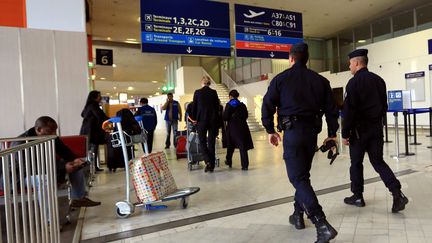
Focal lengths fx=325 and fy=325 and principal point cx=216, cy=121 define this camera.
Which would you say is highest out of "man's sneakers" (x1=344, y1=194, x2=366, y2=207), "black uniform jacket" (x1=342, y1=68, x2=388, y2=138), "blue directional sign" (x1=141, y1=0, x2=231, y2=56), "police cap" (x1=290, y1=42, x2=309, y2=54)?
"blue directional sign" (x1=141, y1=0, x2=231, y2=56)

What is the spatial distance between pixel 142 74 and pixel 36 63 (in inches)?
877

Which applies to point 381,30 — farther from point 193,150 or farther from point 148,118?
point 193,150

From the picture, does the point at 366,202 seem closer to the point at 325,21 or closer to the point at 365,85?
the point at 365,85

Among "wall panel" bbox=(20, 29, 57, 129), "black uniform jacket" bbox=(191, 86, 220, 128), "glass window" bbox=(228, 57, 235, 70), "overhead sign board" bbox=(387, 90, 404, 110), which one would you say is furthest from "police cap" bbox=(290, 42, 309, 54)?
"glass window" bbox=(228, 57, 235, 70)

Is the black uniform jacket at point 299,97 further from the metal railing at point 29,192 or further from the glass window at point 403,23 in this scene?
the glass window at point 403,23

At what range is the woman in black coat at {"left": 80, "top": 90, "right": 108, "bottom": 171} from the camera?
Answer: 4883mm

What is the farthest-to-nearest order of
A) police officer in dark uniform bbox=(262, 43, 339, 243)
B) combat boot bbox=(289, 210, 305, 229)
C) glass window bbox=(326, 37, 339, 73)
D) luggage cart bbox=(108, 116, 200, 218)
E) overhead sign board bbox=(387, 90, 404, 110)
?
glass window bbox=(326, 37, 339, 73) → overhead sign board bbox=(387, 90, 404, 110) → luggage cart bbox=(108, 116, 200, 218) → combat boot bbox=(289, 210, 305, 229) → police officer in dark uniform bbox=(262, 43, 339, 243)

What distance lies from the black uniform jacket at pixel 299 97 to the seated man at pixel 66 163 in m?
1.80

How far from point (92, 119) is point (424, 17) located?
40.1ft

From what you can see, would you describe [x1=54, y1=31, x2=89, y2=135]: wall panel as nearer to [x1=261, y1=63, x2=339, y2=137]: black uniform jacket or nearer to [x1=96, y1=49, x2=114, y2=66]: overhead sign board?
[x1=261, y1=63, x2=339, y2=137]: black uniform jacket

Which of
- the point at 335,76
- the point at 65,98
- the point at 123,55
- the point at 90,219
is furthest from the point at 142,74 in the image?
the point at 90,219

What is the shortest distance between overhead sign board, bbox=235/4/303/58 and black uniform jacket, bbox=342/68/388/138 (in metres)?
4.85

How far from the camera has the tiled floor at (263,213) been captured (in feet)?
8.25

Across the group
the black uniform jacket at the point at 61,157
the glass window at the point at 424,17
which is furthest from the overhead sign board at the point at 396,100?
the glass window at the point at 424,17
